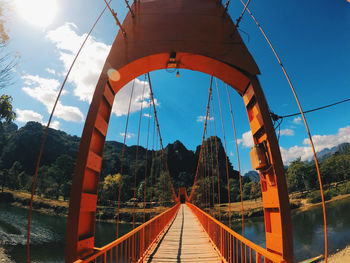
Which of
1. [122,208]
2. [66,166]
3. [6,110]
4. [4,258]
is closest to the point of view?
[6,110]

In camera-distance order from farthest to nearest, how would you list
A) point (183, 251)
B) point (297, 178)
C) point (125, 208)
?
point (297, 178) → point (125, 208) → point (183, 251)

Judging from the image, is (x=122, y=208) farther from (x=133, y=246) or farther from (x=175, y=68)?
(x=175, y=68)

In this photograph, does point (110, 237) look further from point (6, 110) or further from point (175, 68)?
point (175, 68)

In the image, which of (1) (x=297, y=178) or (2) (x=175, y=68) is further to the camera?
(1) (x=297, y=178)

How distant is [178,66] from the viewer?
158 inches

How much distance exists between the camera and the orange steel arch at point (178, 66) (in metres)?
2.70


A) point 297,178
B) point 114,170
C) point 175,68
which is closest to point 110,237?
point 175,68

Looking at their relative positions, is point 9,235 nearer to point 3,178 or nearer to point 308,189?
point 3,178

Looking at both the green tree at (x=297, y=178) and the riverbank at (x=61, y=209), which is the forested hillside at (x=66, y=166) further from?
the green tree at (x=297, y=178)

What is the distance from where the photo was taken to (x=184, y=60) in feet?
12.6

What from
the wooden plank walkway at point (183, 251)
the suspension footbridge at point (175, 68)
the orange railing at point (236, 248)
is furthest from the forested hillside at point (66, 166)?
the suspension footbridge at point (175, 68)

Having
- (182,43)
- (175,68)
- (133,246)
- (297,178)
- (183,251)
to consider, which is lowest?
(183,251)

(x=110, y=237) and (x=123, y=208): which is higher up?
(x=123, y=208)

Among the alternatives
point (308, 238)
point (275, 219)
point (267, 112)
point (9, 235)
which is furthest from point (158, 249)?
point (9, 235)
